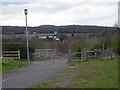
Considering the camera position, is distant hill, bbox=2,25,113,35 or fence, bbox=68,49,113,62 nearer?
fence, bbox=68,49,113,62

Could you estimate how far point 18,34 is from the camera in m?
46.8

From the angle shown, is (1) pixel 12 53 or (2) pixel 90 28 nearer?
(1) pixel 12 53

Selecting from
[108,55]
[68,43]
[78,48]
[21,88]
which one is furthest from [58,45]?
[21,88]

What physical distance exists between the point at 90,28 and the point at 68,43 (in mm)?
8563

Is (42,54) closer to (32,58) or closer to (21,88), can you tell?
(32,58)

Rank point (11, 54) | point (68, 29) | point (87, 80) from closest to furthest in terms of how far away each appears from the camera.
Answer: point (87, 80)
point (11, 54)
point (68, 29)

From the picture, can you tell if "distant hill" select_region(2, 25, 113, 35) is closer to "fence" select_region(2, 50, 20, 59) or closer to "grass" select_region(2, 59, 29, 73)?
"fence" select_region(2, 50, 20, 59)

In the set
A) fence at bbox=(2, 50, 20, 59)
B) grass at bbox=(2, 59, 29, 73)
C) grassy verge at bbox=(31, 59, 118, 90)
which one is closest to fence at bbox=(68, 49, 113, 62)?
fence at bbox=(2, 50, 20, 59)

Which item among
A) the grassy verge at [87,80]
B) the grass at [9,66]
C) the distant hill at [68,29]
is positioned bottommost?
the grass at [9,66]

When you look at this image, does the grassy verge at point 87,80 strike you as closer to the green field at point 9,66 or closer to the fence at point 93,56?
the green field at point 9,66

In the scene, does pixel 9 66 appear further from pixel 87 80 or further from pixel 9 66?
pixel 87 80

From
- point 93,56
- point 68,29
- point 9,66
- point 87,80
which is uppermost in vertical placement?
point 68,29

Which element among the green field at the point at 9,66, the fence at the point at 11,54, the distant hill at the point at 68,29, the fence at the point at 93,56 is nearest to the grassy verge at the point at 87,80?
the green field at the point at 9,66

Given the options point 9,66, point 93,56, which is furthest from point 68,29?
point 9,66
